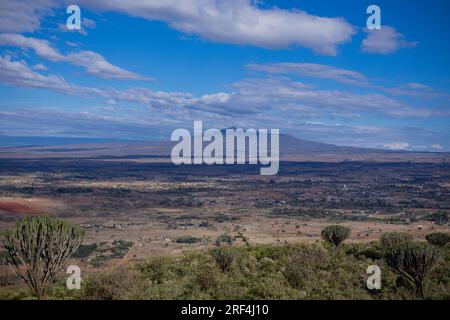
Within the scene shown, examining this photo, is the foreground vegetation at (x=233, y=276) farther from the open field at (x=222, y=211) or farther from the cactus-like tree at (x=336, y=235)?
the open field at (x=222, y=211)

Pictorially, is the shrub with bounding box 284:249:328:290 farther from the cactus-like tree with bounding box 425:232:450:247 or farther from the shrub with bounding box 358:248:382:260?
the cactus-like tree with bounding box 425:232:450:247

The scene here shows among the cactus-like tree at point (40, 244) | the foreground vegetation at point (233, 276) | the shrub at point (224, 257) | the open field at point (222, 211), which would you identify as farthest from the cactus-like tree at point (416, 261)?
the open field at point (222, 211)

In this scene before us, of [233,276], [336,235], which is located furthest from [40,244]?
[336,235]

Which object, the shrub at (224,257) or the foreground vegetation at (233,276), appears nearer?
the foreground vegetation at (233,276)
